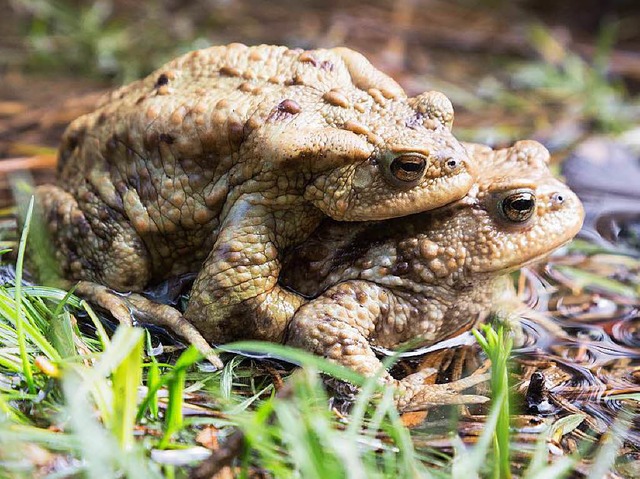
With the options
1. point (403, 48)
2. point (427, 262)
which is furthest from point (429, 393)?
point (403, 48)

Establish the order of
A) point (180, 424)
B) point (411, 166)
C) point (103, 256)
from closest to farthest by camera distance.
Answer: point (180, 424), point (411, 166), point (103, 256)

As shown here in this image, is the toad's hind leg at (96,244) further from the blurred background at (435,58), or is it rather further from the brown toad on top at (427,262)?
the blurred background at (435,58)

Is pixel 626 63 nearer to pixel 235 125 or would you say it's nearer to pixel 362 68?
pixel 362 68

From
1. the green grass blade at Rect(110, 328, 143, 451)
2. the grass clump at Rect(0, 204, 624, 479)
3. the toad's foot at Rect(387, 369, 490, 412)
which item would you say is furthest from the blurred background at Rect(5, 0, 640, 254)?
the green grass blade at Rect(110, 328, 143, 451)

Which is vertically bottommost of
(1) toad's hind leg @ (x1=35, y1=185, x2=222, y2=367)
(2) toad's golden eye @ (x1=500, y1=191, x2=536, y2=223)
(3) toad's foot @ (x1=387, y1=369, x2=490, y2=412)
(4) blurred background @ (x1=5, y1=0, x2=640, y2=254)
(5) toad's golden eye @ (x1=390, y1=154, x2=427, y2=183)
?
(3) toad's foot @ (x1=387, y1=369, x2=490, y2=412)

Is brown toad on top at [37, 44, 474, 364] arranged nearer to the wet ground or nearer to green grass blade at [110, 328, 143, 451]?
green grass blade at [110, 328, 143, 451]

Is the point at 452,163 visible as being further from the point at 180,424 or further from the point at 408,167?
the point at 180,424

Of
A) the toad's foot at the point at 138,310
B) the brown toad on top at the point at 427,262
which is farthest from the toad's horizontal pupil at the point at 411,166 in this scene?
the toad's foot at the point at 138,310
